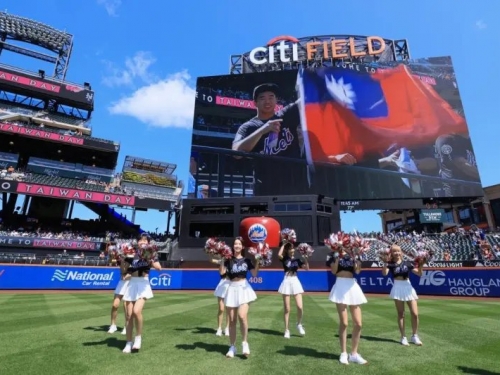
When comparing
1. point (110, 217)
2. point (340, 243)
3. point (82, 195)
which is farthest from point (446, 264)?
point (110, 217)

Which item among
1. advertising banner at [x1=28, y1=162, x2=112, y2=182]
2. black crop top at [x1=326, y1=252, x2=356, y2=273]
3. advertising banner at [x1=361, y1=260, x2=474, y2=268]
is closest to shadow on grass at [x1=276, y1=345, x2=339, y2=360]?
black crop top at [x1=326, y1=252, x2=356, y2=273]

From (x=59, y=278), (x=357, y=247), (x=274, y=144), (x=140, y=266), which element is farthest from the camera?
(x=274, y=144)

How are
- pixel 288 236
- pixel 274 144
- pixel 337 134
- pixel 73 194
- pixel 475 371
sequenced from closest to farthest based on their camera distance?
pixel 475 371 → pixel 288 236 → pixel 73 194 → pixel 337 134 → pixel 274 144

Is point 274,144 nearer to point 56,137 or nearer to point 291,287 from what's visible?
point 56,137

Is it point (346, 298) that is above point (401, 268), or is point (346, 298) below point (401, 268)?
below

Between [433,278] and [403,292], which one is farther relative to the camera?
[433,278]

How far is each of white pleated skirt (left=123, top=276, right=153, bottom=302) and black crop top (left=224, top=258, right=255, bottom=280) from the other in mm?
1620

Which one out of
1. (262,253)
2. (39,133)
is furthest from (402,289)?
(39,133)

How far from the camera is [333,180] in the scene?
39.7m

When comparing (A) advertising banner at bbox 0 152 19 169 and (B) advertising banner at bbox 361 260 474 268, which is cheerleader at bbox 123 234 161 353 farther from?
(A) advertising banner at bbox 0 152 19 169

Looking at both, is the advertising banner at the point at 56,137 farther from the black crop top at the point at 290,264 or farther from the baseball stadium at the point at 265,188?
the black crop top at the point at 290,264

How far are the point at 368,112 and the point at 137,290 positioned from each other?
139ft

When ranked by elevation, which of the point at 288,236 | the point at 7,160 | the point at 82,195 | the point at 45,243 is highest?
the point at 7,160

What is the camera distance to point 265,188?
40719 mm
